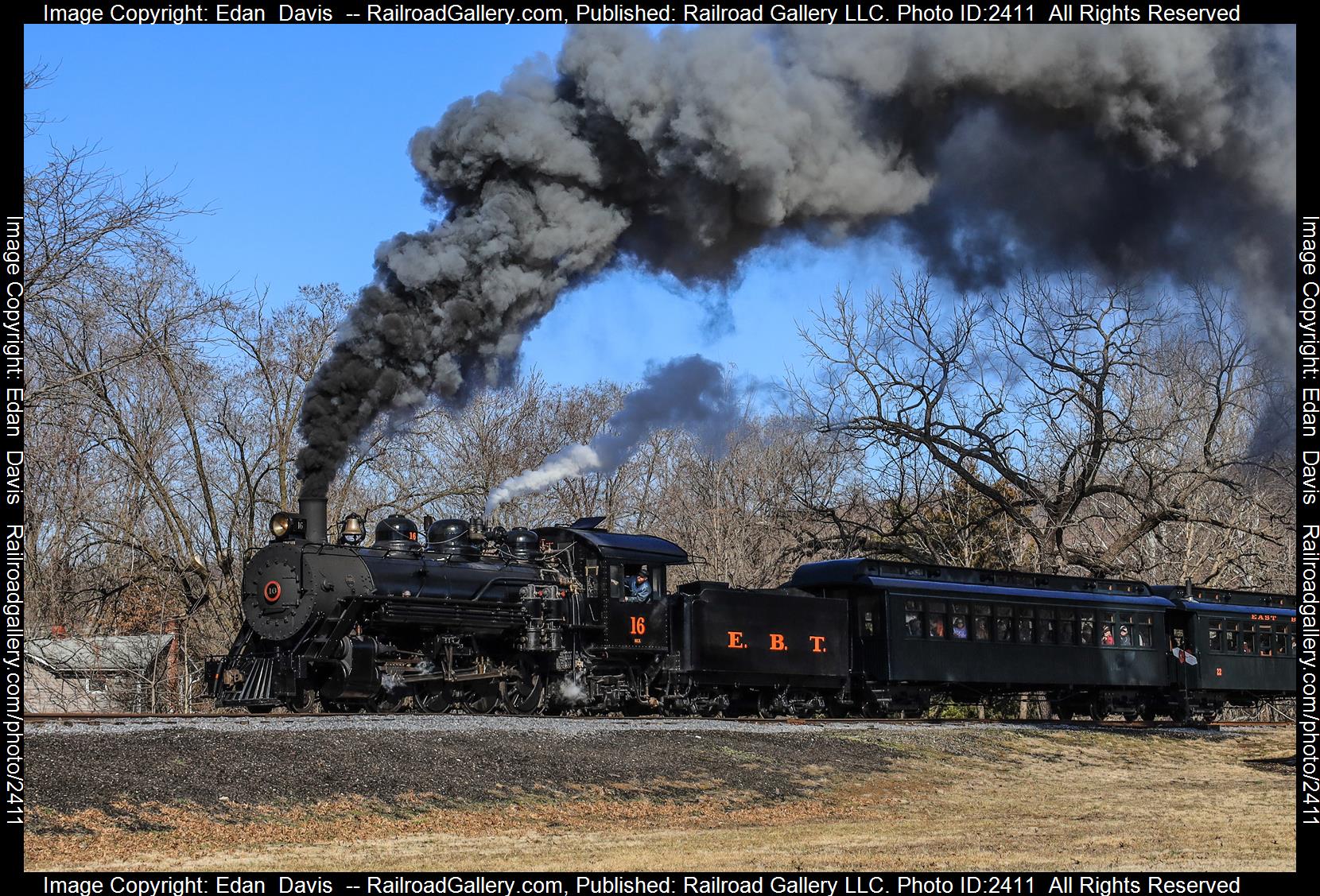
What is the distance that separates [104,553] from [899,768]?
77.7ft

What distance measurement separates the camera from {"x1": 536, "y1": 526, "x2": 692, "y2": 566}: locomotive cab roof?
21.4 m

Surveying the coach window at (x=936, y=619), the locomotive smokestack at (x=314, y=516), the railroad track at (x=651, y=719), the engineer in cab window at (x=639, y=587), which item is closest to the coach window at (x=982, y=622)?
the coach window at (x=936, y=619)

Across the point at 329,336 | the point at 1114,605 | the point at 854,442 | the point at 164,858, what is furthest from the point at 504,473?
the point at 164,858

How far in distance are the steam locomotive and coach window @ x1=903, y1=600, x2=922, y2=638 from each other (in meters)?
0.03

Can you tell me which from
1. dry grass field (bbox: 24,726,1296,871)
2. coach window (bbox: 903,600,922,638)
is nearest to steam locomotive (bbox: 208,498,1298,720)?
coach window (bbox: 903,600,922,638)

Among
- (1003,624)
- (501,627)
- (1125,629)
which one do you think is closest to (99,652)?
(501,627)

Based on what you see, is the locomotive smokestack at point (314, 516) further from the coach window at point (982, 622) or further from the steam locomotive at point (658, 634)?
the coach window at point (982, 622)

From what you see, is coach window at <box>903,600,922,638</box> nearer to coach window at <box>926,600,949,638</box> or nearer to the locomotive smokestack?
coach window at <box>926,600,949,638</box>

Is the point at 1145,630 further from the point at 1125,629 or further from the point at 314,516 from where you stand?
the point at 314,516

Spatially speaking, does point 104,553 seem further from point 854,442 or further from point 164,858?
point 164,858

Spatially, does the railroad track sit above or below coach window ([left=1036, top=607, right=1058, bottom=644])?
below

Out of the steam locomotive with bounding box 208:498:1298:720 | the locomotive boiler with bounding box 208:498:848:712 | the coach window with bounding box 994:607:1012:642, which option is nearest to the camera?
the locomotive boiler with bounding box 208:498:848:712

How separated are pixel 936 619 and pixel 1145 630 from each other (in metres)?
6.07

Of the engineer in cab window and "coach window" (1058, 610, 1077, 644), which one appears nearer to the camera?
the engineer in cab window
